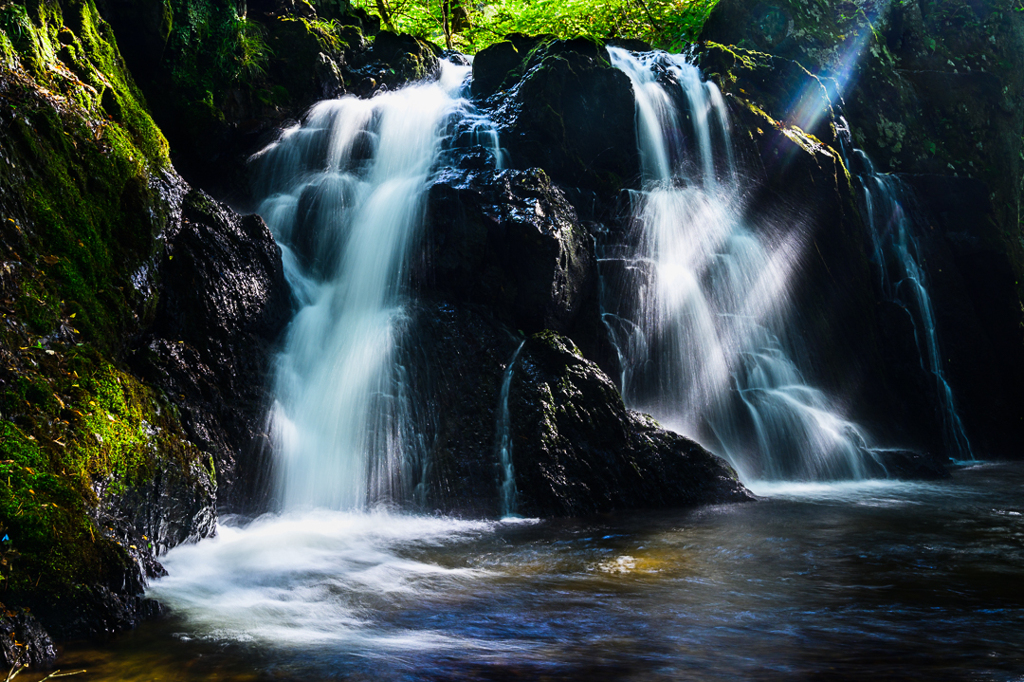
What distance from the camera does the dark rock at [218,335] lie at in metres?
5.87

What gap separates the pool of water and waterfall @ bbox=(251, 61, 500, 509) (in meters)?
0.58

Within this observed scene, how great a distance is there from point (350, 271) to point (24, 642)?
5666 mm

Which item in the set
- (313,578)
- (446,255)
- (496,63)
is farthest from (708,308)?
(313,578)

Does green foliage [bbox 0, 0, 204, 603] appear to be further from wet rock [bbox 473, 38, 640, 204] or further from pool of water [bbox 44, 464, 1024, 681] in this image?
wet rock [bbox 473, 38, 640, 204]

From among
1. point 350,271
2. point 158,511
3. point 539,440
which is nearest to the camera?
point 158,511

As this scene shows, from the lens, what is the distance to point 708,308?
9.20 meters

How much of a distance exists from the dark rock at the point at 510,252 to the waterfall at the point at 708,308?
103 centimetres

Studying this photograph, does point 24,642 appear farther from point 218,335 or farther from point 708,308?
point 708,308

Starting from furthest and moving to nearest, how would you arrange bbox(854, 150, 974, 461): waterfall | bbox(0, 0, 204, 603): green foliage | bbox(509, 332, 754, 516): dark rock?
bbox(854, 150, 974, 461): waterfall, bbox(509, 332, 754, 516): dark rock, bbox(0, 0, 204, 603): green foliage

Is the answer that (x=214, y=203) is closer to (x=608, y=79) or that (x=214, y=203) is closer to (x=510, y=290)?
(x=510, y=290)

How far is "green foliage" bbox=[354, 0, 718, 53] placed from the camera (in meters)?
16.0

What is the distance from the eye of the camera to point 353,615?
12.3 feet

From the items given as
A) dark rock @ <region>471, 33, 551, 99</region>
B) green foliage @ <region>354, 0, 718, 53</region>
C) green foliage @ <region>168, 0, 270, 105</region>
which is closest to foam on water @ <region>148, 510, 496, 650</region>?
green foliage @ <region>168, 0, 270, 105</region>

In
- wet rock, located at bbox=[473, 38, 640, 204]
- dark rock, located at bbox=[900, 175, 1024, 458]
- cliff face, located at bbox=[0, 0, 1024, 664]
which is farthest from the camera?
dark rock, located at bbox=[900, 175, 1024, 458]
